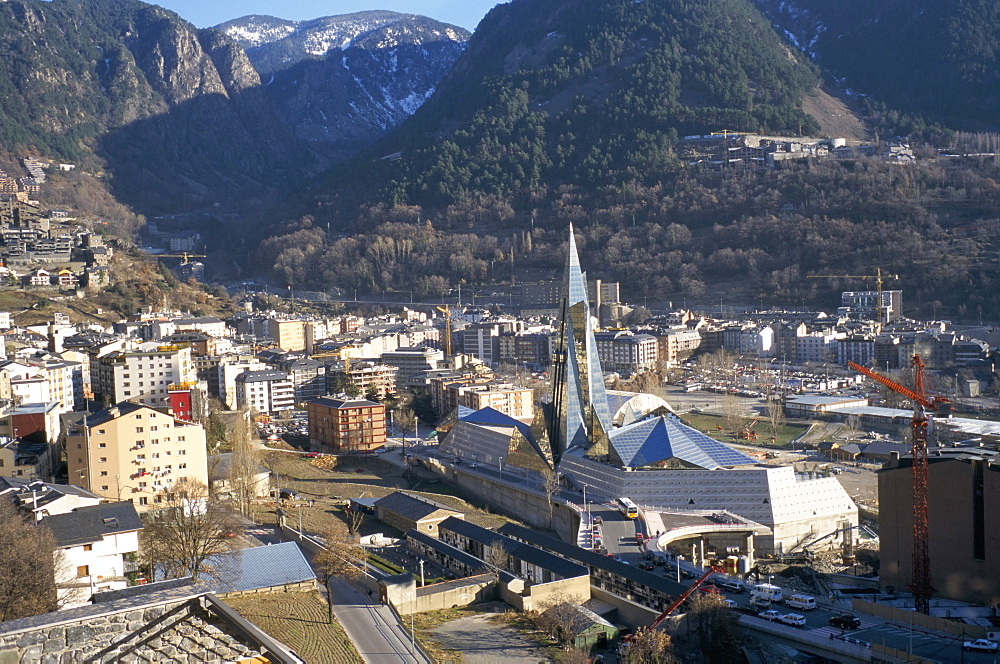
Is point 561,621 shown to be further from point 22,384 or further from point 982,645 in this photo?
point 22,384

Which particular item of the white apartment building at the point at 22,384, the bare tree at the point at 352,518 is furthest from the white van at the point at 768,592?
the white apartment building at the point at 22,384

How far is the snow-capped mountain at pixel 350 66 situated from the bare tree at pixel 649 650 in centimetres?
12920

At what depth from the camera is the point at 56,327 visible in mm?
39719

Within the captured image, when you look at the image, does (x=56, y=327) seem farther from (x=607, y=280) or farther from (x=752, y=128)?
(x=752, y=128)

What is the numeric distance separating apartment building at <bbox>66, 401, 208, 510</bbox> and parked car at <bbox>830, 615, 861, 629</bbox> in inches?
486

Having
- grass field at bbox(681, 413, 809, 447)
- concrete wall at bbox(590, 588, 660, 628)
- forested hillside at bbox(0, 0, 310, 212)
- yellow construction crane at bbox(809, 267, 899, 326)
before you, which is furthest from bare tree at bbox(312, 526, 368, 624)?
forested hillside at bbox(0, 0, 310, 212)

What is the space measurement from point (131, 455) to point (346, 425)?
12.6 metres

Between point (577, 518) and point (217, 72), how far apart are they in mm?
115566

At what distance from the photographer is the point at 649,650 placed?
543 inches

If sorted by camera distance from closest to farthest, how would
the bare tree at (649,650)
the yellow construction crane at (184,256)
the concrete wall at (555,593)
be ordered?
the bare tree at (649,650)
the concrete wall at (555,593)
the yellow construction crane at (184,256)

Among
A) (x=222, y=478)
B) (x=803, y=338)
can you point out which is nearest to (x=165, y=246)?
(x=803, y=338)

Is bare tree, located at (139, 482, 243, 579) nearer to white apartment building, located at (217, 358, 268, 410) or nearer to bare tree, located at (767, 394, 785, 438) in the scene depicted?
white apartment building, located at (217, 358, 268, 410)

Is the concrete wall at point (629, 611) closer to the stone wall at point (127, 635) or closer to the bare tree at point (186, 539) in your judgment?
the bare tree at point (186, 539)

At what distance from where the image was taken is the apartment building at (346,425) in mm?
33125
